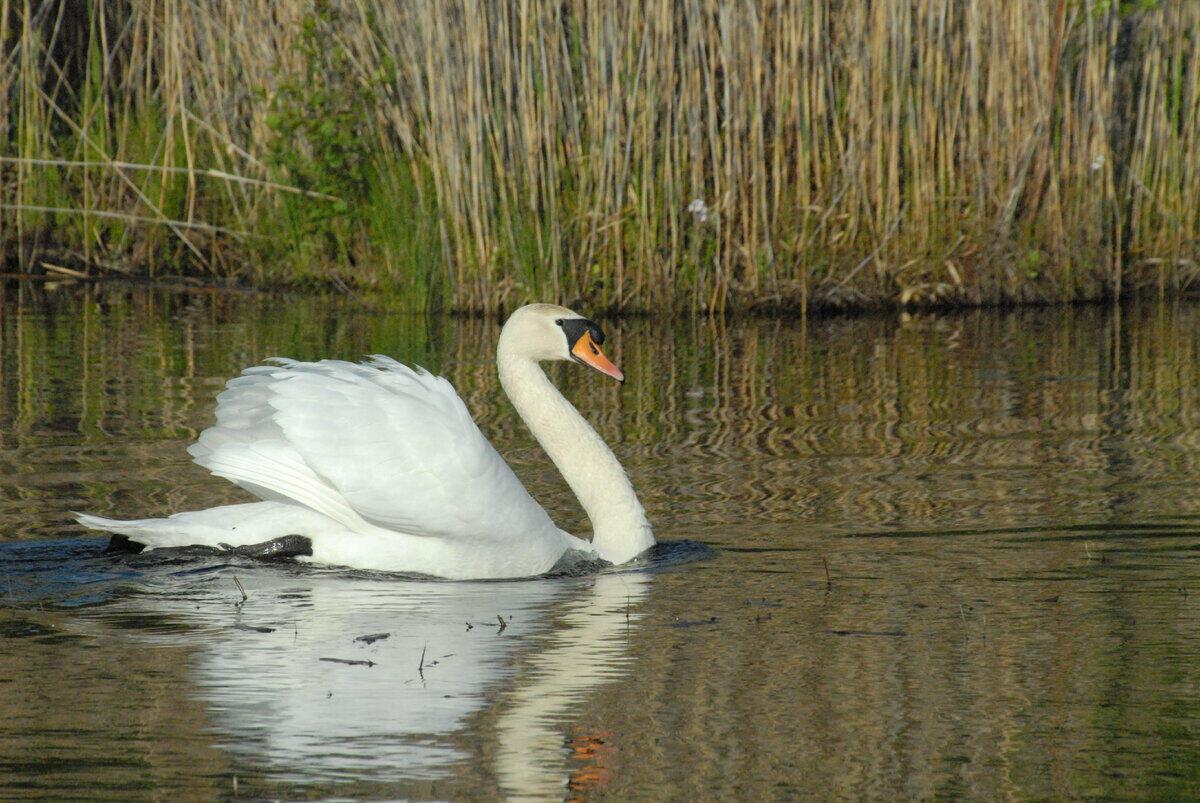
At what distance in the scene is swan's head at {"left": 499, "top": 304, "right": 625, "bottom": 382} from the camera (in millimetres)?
6508

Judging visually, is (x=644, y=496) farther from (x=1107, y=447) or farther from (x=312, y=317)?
(x=312, y=317)

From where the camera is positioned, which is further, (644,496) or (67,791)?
(644,496)

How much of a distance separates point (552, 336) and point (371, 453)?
101 centimetres

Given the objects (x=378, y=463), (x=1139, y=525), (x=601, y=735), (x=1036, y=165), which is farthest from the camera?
(x=1036, y=165)

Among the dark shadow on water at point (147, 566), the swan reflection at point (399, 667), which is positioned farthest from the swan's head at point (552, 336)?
the swan reflection at point (399, 667)

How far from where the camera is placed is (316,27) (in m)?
12.9

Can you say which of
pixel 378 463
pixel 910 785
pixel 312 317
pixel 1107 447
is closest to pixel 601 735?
pixel 910 785

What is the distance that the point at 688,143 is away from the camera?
12.0m

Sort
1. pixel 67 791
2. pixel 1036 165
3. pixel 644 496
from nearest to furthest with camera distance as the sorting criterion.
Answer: pixel 67 791
pixel 644 496
pixel 1036 165

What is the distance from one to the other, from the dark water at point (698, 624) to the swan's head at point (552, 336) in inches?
23.6

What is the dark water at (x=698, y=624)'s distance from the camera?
3.76 m

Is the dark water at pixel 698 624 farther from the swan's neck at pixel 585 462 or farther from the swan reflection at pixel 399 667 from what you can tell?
the swan's neck at pixel 585 462

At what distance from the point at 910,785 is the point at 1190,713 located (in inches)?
32.7

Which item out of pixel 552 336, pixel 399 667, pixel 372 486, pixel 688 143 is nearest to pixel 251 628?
pixel 399 667
